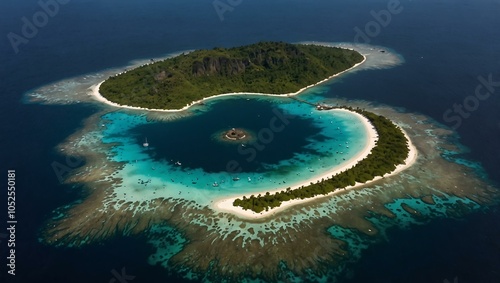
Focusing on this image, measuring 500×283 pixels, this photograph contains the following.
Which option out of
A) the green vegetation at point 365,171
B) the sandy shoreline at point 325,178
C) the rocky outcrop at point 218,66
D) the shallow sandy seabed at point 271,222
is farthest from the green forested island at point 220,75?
the sandy shoreline at point 325,178

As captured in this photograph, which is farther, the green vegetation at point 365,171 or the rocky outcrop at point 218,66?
the rocky outcrop at point 218,66

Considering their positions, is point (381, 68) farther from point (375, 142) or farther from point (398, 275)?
point (398, 275)

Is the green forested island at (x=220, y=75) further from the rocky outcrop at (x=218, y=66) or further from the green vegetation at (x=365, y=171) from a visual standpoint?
the green vegetation at (x=365, y=171)

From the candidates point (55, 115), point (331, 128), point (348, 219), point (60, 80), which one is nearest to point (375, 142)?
point (331, 128)

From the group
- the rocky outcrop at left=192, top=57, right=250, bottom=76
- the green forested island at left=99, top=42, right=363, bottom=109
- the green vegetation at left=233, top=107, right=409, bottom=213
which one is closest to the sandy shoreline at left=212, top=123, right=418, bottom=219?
the green vegetation at left=233, top=107, right=409, bottom=213

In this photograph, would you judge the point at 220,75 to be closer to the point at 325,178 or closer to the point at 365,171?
the point at 325,178

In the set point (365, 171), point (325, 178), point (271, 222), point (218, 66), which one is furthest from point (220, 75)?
point (271, 222)
